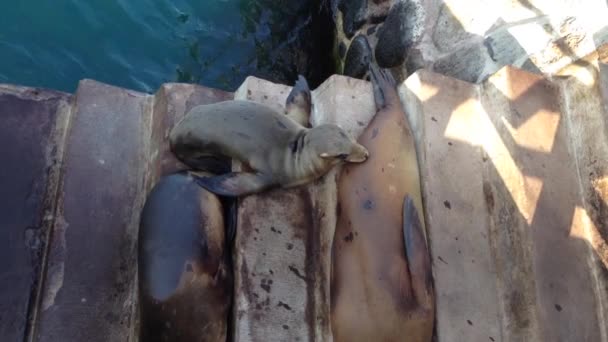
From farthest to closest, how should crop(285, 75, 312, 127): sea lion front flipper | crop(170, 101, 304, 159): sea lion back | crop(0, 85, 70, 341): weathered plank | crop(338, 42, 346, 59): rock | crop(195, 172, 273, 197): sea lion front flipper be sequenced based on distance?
1. crop(338, 42, 346, 59): rock
2. crop(285, 75, 312, 127): sea lion front flipper
3. crop(170, 101, 304, 159): sea lion back
4. crop(195, 172, 273, 197): sea lion front flipper
5. crop(0, 85, 70, 341): weathered plank

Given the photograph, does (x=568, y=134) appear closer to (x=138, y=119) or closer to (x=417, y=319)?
(x=417, y=319)

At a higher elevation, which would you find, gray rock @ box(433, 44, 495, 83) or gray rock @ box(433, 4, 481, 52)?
gray rock @ box(433, 4, 481, 52)

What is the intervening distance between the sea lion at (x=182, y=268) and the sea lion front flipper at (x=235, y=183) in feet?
0.23

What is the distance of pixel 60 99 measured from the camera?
137 inches

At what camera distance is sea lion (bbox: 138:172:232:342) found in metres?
2.64

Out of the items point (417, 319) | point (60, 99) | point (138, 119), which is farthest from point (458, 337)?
point (60, 99)

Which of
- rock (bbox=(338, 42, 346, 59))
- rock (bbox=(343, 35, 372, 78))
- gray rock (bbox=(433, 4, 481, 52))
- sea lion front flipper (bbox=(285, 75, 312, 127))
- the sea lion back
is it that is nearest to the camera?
the sea lion back

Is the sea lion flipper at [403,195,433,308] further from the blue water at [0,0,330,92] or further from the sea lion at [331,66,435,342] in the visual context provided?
the blue water at [0,0,330,92]

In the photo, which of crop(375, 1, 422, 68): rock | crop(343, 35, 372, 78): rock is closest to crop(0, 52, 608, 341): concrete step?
crop(375, 1, 422, 68): rock

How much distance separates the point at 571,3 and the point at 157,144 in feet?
9.32

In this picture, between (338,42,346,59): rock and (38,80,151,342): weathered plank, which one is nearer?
(38,80,151,342): weathered plank

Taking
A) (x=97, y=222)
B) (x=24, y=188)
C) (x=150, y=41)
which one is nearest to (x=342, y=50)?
(x=150, y=41)

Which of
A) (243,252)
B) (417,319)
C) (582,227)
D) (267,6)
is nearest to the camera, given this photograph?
(417,319)

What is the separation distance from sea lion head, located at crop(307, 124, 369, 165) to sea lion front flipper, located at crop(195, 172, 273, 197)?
34cm
